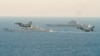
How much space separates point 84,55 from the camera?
89688 mm

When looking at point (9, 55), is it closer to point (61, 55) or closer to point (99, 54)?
point (61, 55)

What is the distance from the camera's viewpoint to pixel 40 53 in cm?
9244

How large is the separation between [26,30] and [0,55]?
102645mm

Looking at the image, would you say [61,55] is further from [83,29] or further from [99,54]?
[83,29]

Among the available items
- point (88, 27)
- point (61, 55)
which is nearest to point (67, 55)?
point (61, 55)

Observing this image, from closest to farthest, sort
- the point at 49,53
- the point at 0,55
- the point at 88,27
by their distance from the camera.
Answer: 1. the point at 0,55
2. the point at 49,53
3. the point at 88,27

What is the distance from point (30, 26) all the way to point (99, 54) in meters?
105

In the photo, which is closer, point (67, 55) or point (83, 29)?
point (67, 55)

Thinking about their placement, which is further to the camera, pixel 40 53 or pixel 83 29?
pixel 83 29

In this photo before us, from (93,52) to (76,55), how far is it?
7101mm

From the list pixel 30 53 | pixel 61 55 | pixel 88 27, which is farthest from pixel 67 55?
pixel 88 27

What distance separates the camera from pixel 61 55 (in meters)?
89.2

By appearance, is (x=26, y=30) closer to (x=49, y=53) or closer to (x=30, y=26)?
(x=30, y=26)

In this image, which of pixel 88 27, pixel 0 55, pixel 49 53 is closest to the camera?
pixel 0 55
